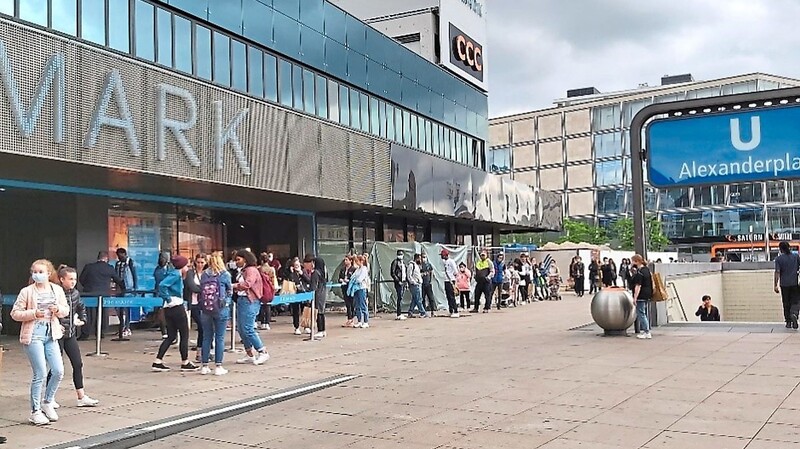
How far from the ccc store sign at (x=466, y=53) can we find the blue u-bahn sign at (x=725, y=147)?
73.1 ft

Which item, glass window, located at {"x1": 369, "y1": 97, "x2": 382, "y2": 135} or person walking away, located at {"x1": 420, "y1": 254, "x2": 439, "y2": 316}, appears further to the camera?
glass window, located at {"x1": 369, "y1": 97, "x2": 382, "y2": 135}

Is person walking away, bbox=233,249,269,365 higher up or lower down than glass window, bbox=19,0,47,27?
lower down

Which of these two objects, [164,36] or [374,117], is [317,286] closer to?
[164,36]

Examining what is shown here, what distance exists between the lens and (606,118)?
90688 mm

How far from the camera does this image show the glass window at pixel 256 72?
805 inches

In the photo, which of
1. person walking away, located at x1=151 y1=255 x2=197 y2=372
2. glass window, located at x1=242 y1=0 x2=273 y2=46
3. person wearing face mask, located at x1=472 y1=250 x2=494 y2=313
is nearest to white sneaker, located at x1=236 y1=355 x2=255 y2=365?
person walking away, located at x1=151 y1=255 x2=197 y2=372

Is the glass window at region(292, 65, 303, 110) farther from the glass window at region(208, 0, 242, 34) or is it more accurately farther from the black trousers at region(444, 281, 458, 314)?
the black trousers at region(444, 281, 458, 314)

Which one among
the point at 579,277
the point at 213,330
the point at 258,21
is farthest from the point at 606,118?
the point at 213,330

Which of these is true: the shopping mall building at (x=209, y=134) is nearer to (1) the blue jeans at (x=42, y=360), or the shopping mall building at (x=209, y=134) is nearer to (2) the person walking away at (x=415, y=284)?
(2) the person walking away at (x=415, y=284)

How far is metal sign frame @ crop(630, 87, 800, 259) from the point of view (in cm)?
1562

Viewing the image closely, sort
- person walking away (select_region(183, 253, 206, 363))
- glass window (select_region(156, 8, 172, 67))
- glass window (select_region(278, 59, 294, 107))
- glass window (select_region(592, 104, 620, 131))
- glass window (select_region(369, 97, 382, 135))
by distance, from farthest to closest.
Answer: glass window (select_region(592, 104, 620, 131)) < glass window (select_region(369, 97, 382, 135)) < glass window (select_region(278, 59, 294, 107)) < glass window (select_region(156, 8, 172, 67)) < person walking away (select_region(183, 253, 206, 363))

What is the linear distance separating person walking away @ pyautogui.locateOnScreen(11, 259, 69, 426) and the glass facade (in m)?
7.61

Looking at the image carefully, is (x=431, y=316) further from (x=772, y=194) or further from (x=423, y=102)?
Answer: (x=772, y=194)

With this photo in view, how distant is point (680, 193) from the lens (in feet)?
279
